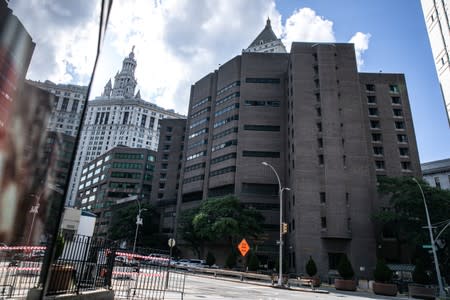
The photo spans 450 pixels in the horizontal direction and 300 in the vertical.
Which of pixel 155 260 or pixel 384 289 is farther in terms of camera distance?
pixel 155 260

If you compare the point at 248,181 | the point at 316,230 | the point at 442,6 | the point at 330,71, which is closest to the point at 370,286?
the point at 316,230

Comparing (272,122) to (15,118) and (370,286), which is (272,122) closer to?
(370,286)

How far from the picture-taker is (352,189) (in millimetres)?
47969

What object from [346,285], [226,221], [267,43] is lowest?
[346,285]

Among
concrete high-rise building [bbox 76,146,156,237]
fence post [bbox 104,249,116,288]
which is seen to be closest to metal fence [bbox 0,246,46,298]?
fence post [bbox 104,249,116,288]

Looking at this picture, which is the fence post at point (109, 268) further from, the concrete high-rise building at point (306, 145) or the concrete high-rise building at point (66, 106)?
the concrete high-rise building at point (306, 145)

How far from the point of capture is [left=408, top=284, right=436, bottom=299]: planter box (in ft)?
90.1

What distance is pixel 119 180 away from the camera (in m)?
96.2

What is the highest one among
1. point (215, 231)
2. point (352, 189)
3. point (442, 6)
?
point (442, 6)

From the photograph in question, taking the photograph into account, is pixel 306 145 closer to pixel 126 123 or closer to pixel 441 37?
pixel 441 37

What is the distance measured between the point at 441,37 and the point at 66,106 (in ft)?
193

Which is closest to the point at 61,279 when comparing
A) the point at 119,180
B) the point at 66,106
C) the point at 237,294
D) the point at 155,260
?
the point at 66,106

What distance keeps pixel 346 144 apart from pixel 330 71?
44.8 ft

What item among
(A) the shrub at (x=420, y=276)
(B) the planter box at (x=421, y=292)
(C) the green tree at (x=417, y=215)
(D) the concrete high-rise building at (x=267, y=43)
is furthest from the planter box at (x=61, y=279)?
(D) the concrete high-rise building at (x=267, y=43)
